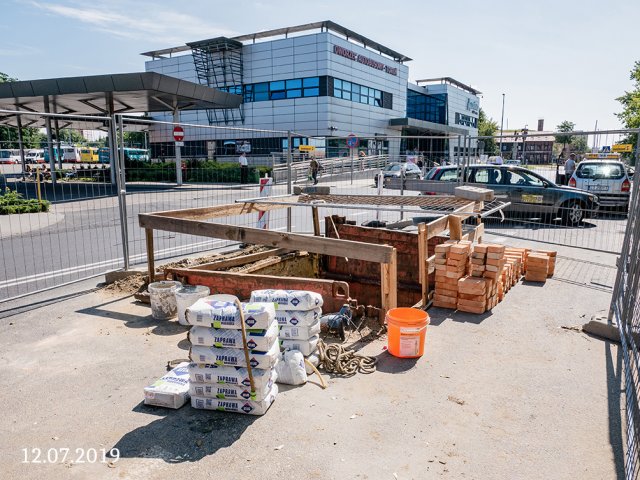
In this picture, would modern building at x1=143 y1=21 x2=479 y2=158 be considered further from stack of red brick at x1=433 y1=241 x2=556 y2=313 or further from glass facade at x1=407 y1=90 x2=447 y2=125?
stack of red brick at x1=433 y1=241 x2=556 y2=313

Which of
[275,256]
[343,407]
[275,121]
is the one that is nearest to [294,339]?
[343,407]

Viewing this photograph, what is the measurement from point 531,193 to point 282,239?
10.5 meters

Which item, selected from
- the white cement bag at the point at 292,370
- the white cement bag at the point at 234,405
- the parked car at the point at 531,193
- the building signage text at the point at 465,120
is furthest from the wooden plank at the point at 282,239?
the building signage text at the point at 465,120

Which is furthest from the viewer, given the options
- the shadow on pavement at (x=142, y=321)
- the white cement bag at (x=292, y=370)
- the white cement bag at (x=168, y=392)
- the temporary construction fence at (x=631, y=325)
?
the shadow on pavement at (x=142, y=321)

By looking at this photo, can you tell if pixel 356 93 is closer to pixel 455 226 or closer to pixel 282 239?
pixel 455 226

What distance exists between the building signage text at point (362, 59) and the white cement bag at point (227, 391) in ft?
139

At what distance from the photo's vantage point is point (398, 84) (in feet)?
174

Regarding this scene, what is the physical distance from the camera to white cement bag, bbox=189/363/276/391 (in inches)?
143

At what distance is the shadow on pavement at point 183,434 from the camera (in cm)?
322

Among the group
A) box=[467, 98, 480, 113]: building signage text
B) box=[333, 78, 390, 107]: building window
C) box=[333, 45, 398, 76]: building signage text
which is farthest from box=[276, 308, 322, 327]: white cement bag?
box=[467, 98, 480, 113]: building signage text

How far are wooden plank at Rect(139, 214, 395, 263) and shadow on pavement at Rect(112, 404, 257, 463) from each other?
90.2 inches

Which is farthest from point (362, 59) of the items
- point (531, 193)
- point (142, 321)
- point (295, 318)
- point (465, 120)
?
point (295, 318)

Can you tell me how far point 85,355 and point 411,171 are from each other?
21.5 metres

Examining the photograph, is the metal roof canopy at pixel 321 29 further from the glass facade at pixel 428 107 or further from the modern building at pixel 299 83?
the glass facade at pixel 428 107
